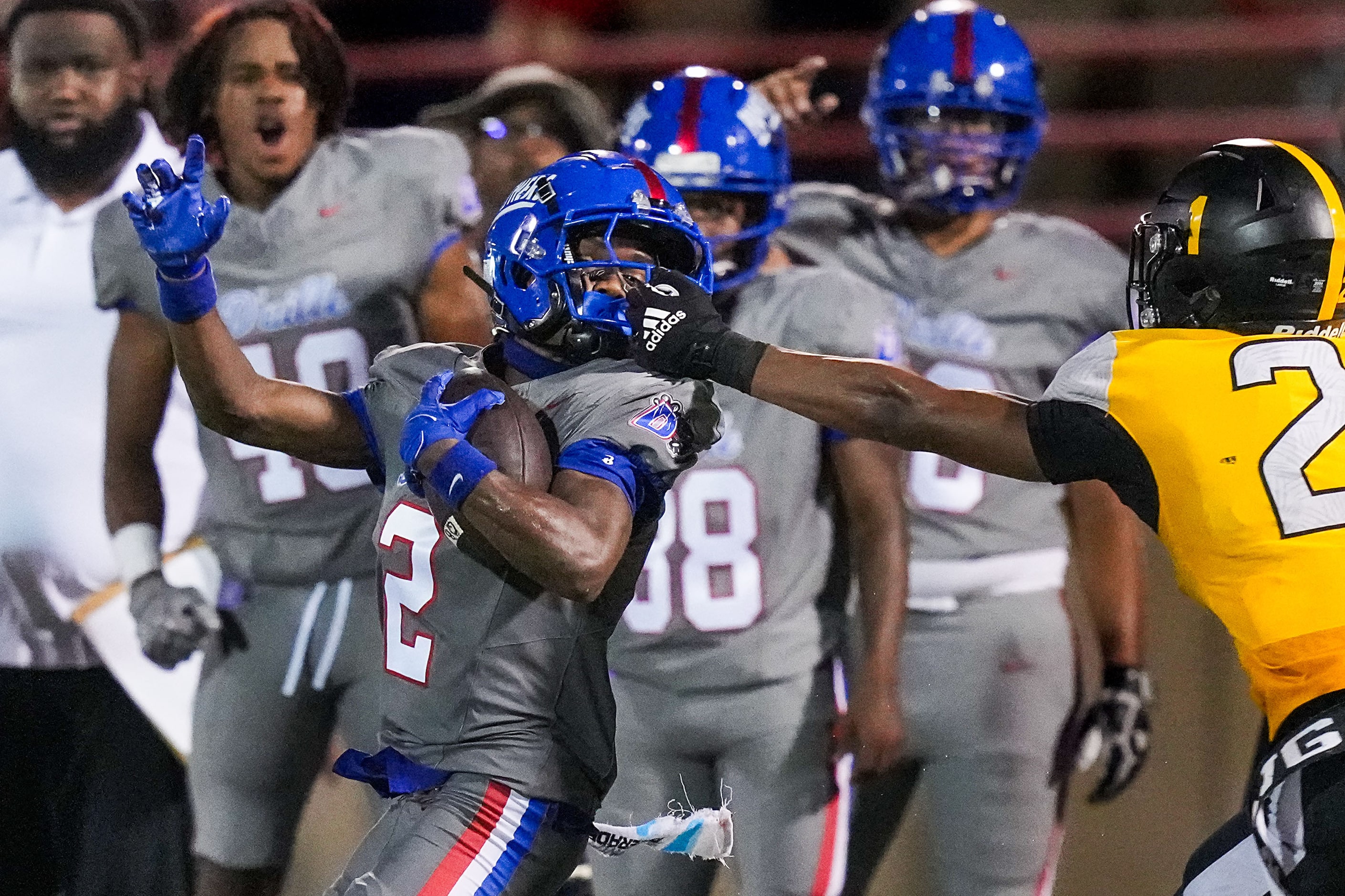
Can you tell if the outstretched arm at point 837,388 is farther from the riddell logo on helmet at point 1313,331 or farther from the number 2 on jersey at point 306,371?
the number 2 on jersey at point 306,371

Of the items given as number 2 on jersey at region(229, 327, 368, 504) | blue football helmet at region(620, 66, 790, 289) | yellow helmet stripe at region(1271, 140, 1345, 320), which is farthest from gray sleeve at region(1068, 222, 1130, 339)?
number 2 on jersey at region(229, 327, 368, 504)

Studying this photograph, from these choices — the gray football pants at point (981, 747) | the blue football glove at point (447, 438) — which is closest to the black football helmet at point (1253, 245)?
the blue football glove at point (447, 438)

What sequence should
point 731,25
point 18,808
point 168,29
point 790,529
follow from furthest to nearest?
point 731,25 < point 168,29 < point 18,808 < point 790,529

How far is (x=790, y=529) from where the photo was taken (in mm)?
2822

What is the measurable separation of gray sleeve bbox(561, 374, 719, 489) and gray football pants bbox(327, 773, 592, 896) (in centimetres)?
41

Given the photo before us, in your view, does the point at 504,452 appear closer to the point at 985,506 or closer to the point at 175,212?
the point at 175,212

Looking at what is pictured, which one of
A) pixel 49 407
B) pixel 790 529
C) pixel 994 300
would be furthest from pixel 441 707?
pixel 49 407

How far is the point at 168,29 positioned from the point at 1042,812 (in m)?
3.21

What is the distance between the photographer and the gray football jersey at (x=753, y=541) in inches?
109

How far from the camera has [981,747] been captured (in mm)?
2984

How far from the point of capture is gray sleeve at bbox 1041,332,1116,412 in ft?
6.55

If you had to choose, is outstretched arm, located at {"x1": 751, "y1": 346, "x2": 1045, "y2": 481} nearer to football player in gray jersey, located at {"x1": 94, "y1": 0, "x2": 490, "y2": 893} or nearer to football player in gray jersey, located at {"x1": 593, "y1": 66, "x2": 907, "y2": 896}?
football player in gray jersey, located at {"x1": 593, "y1": 66, "x2": 907, "y2": 896}

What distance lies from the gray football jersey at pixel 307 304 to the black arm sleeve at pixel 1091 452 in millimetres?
1412

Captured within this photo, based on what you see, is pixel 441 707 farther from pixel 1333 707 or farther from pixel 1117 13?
pixel 1117 13
